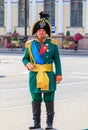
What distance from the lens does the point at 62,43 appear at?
54.3m

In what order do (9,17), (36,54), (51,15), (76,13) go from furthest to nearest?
(9,17)
(51,15)
(76,13)
(36,54)

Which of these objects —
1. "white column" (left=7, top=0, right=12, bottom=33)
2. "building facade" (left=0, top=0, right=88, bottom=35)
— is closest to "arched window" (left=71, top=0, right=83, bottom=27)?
"building facade" (left=0, top=0, right=88, bottom=35)

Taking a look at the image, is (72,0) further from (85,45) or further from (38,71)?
(38,71)

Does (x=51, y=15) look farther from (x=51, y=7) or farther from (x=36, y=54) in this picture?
(x=36, y=54)

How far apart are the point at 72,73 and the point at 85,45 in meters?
27.9

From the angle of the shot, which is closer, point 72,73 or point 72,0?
point 72,73

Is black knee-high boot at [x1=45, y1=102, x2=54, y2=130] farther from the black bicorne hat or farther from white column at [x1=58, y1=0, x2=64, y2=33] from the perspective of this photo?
white column at [x1=58, y1=0, x2=64, y2=33]

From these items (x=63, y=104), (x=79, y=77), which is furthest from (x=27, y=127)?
(x=79, y=77)

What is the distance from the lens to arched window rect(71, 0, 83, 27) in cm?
5588

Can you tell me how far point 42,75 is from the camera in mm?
9969

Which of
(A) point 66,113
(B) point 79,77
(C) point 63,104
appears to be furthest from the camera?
(B) point 79,77

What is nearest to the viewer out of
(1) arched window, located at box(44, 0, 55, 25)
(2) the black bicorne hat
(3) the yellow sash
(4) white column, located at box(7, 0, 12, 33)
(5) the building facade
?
(3) the yellow sash

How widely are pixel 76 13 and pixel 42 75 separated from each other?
4625 cm

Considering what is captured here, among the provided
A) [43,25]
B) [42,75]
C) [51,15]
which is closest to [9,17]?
[51,15]
